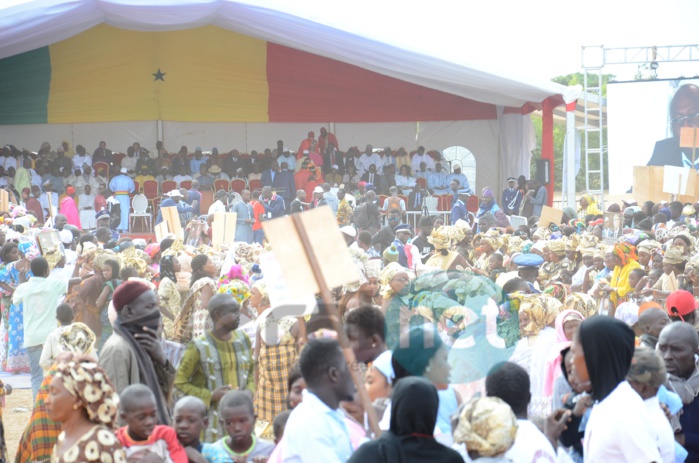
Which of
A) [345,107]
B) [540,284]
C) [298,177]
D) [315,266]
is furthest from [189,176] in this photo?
[315,266]

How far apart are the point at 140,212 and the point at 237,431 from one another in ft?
54.8

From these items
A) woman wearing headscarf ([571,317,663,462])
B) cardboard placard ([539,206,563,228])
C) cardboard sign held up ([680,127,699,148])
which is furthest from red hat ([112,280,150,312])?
cardboard sign held up ([680,127,699,148])

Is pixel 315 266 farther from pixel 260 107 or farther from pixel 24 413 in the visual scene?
pixel 260 107

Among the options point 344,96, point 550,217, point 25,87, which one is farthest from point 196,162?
point 550,217

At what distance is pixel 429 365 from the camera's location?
3.84m

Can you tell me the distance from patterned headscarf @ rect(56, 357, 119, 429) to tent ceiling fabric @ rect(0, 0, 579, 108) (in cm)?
1602

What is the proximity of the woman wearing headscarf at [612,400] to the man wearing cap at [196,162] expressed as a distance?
19894 mm

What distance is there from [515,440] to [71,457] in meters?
1.48

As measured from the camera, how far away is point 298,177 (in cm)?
2202

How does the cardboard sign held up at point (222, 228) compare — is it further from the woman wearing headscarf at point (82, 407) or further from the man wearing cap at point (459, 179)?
the man wearing cap at point (459, 179)

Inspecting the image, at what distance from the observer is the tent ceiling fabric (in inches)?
724

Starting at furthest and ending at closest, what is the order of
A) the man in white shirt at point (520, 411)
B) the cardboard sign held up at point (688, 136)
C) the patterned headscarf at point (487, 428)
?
the cardboard sign held up at point (688, 136), the man in white shirt at point (520, 411), the patterned headscarf at point (487, 428)

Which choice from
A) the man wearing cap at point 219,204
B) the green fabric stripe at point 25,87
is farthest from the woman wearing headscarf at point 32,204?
the man wearing cap at point 219,204

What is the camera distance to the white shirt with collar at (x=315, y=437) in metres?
3.34
